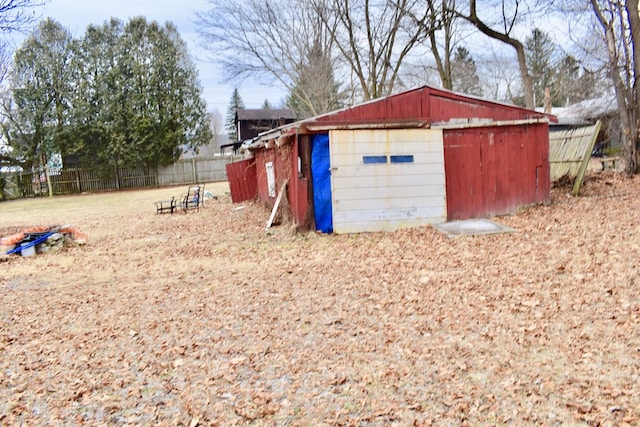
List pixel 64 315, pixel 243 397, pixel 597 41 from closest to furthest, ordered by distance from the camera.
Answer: pixel 243 397 → pixel 64 315 → pixel 597 41

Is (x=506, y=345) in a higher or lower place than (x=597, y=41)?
lower

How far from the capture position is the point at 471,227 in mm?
8594

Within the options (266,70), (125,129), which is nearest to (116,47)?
(125,129)

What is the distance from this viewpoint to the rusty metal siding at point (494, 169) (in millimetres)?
9438

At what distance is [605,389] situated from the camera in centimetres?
290

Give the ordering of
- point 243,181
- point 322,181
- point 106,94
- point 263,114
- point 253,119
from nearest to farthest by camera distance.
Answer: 1. point 322,181
2. point 243,181
3. point 106,94
4. point 253,119
5. point 263,114

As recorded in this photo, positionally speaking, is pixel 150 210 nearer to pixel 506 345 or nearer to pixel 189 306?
pixel 189 306

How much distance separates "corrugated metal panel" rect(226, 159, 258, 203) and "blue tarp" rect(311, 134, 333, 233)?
25.0 feet

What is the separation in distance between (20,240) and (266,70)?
55.7 ft

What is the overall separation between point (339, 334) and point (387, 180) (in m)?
5.32

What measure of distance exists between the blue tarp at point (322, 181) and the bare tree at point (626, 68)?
960cm

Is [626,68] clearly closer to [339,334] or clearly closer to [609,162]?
[609,162]

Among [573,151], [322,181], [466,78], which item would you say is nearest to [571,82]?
[466,78]

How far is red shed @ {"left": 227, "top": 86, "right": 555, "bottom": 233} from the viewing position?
894 centimetres
